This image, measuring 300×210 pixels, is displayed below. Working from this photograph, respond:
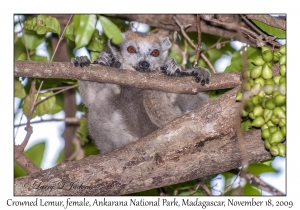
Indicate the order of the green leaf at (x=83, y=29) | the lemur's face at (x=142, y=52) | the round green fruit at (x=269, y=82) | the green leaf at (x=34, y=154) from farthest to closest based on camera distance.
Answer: the green leaf at (x=34, y=154) → the lemur's face at (x=142, y=52) → the round green fruit at (x=269, y=82) → the green leaf at (x=83, y=29)

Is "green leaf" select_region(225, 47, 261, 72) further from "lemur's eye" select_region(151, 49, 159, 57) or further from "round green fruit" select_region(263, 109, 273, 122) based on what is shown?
"round green fruit" select_region(263, 109, 273, 122)

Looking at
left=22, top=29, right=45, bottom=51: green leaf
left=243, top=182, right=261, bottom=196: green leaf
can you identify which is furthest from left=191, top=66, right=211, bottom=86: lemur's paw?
left=22, top=29, right=45, bottom=51: green leaf

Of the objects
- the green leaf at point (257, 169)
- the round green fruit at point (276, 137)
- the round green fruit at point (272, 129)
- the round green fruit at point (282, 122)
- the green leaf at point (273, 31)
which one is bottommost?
the green leaf at point (257, 169)

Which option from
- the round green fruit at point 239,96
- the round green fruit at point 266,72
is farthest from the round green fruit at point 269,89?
the round green fruit at point 239,96

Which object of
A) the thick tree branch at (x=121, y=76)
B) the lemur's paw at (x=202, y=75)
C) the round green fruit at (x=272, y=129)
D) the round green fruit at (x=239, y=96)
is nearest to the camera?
the round green fruit at (x=272, y=129)

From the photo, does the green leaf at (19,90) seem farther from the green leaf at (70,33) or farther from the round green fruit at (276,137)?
the round green fruit at (276,137)
